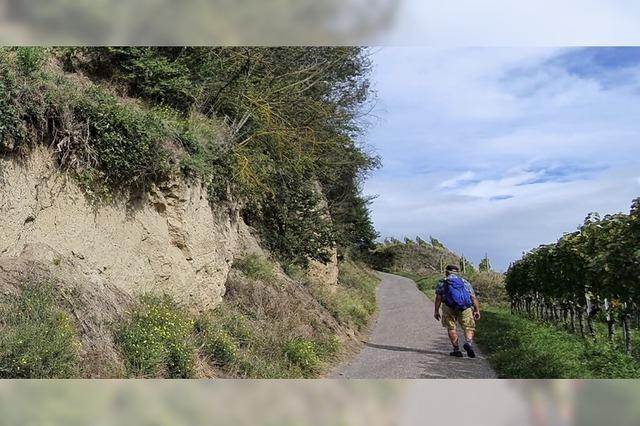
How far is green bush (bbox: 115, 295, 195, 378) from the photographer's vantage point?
6.65 m

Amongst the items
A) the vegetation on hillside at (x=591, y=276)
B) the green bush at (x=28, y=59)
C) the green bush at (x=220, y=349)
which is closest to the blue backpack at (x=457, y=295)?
the vegetation on hillside at (x=591, y=276)

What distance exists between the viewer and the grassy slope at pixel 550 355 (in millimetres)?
8469

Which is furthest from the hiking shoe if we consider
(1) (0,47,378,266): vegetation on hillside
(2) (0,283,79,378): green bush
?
(2) (0,283,79,378): green bush

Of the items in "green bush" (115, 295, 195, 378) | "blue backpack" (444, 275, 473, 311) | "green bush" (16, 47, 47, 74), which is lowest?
"green bush" (115, 295, 195, 378)

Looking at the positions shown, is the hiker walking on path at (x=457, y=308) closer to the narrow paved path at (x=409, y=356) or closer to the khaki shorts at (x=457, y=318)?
the khaki shorts at (x=457, y=318)

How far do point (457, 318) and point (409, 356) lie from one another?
1.13 metres

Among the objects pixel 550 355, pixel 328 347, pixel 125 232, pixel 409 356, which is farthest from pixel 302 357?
pixel 550 355

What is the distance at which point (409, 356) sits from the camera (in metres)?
11.0

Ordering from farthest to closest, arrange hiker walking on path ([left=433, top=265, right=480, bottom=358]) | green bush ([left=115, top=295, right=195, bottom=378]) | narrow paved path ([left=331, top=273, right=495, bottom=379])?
hiker walking on path ([left=433, top=265, right=480, bottom=358])
narrow paved path ([left=331, top=273, right=495, bottom=379])
green bush ([left=115, top=295, right=195, bottom=378])

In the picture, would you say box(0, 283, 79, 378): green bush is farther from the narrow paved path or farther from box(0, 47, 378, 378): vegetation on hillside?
the narrow paved path

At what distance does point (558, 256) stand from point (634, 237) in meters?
7.06

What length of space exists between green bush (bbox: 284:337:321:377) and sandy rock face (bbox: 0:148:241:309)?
1665 millimetres
